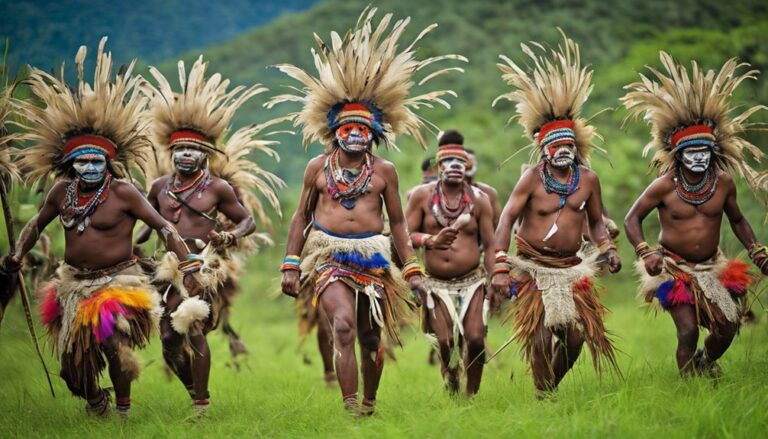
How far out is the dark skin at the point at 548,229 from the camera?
6.31 m

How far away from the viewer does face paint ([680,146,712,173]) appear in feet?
21.3

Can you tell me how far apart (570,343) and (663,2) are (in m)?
21.9

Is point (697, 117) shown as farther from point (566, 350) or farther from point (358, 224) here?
point (358, 224)

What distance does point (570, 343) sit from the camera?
6277mm

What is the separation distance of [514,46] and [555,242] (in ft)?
60.6

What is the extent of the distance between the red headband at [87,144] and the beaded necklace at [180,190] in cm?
75

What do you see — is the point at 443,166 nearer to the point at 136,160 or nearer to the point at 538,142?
the point at 538,142

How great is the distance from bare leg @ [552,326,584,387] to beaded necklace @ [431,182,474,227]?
1.36 metres

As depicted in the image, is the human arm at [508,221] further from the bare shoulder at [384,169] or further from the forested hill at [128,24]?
the forested hill at [128,24]

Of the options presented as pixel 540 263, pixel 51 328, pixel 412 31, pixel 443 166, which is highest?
pixel 412 31

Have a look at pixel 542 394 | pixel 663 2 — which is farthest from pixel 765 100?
pixel 542 394

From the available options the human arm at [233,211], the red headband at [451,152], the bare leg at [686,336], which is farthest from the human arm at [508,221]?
the human arm at [233,211]

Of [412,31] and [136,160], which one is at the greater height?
[412,31]

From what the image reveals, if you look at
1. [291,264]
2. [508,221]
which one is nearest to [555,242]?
[508,221]
